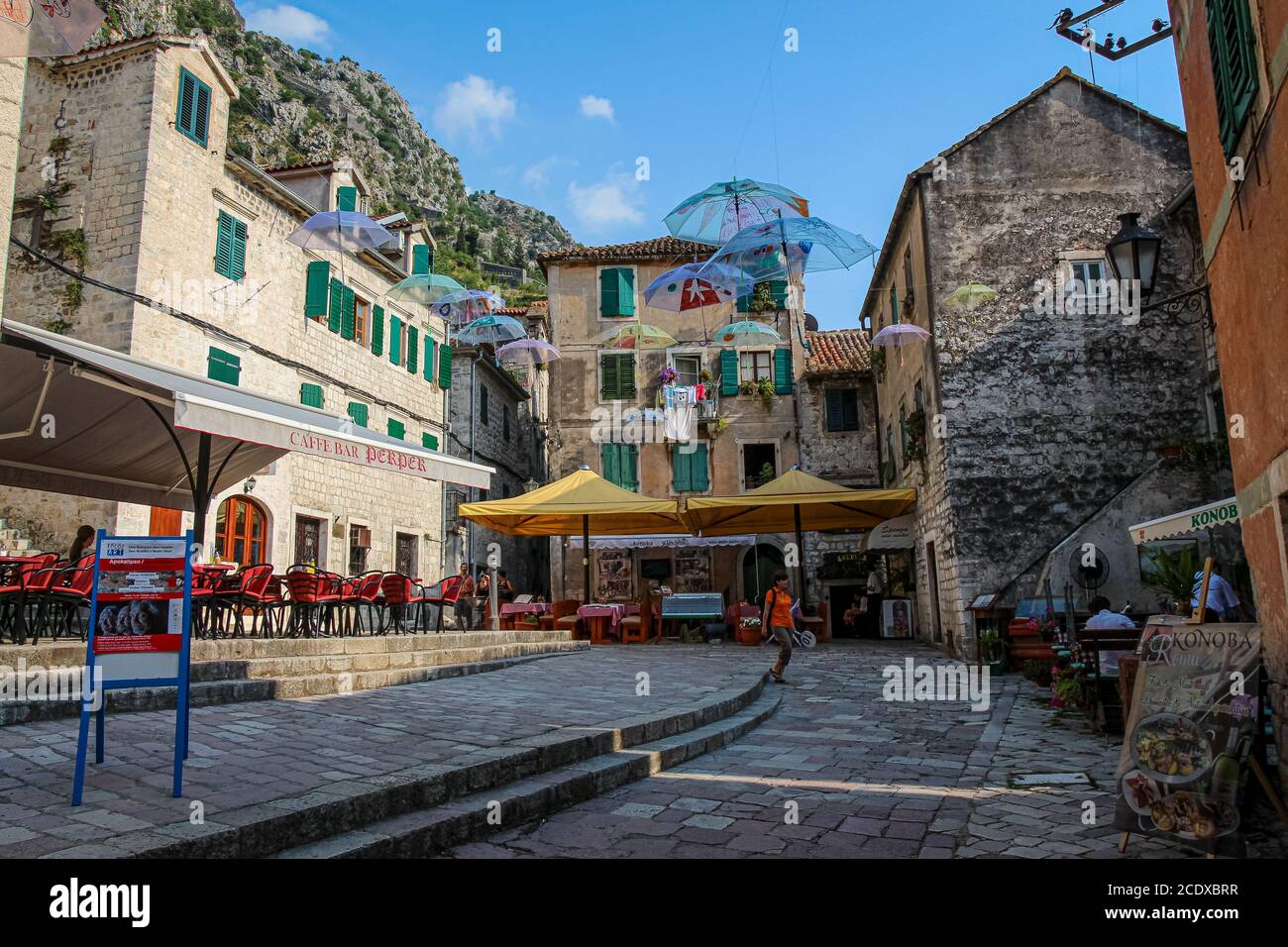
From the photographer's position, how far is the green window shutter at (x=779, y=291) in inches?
1003

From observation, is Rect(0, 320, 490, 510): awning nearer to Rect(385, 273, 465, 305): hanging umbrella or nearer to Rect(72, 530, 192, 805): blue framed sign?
Rect(72, 530, 192, 805): blue framed sign

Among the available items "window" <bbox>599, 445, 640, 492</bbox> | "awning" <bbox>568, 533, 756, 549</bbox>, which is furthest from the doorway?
"window" <bbox>599, 445, 640, 492</bbox>

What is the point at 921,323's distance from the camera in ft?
52.4

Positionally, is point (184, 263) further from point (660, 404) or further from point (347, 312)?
point (660, 404)

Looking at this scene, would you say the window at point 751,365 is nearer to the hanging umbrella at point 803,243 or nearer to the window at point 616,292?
the window at point 616,292

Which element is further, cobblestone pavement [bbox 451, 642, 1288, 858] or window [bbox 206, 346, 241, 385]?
window [bbox 206, 346, 241, 385]

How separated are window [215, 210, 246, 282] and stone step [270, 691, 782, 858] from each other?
45.7 feet

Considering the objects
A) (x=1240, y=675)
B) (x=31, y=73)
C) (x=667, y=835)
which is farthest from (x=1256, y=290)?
(x=31, y=73)

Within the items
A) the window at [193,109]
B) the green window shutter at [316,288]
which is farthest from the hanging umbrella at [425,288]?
the window at [193,109]

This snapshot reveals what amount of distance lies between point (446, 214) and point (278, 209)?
7022cm

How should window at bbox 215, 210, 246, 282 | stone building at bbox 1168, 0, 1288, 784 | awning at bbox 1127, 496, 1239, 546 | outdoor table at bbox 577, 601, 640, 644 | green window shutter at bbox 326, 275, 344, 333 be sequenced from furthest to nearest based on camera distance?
green window shutter at bbox 326, 275, 344, 333, outdoor table at bbox 577, 601, 640, 644, window at bbox 215, 210, 246, 282, awning at bbox 1127, 496, 1239, 546, stone building at bbox 1168, 0, 1288, 784

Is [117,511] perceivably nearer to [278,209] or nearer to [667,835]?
[278,209]

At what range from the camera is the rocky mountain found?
50.4 meters

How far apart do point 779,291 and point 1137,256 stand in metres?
18.5
